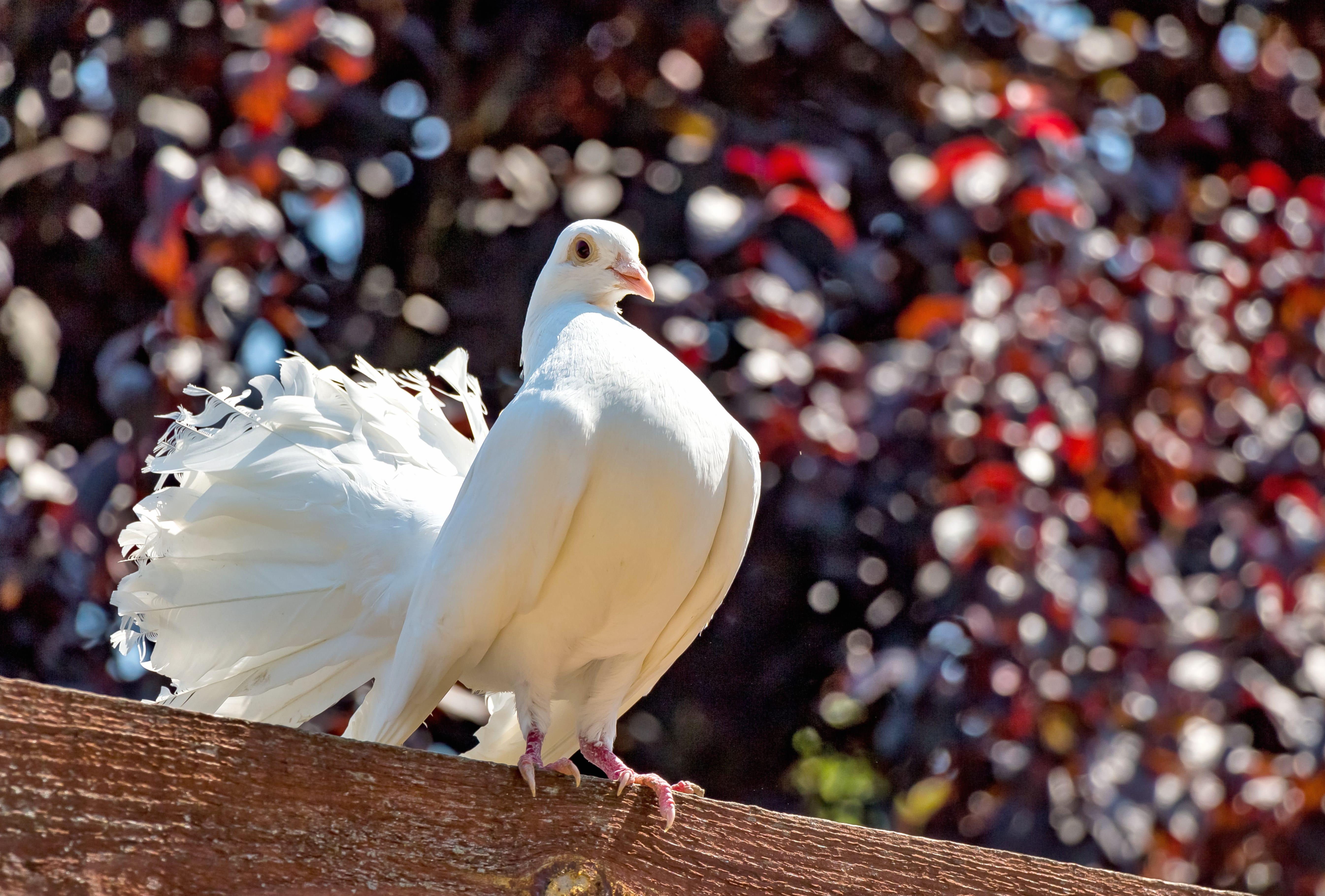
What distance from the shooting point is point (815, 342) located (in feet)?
9.82

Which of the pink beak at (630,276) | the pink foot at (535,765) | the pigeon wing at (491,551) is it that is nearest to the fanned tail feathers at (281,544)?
the pigeon wing at (491,551)

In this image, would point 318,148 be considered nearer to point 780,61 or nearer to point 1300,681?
point 780,61

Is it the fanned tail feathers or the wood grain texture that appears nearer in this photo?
the wood grain texture

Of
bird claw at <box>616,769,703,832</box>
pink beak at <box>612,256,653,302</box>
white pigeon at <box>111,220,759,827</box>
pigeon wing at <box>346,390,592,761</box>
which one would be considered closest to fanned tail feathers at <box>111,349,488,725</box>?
white pigeon at <box>111,220,759,827</box>

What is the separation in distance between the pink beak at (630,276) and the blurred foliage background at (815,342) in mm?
621

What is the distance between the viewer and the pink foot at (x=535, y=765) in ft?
5.52

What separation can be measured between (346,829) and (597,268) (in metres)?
1.08

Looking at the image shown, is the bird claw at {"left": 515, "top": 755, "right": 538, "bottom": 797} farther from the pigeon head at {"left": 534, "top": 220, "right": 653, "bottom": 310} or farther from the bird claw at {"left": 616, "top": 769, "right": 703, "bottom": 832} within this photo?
the pigeon head at {"left": 534, "top": 220, "right": 653, "bottom": 310}

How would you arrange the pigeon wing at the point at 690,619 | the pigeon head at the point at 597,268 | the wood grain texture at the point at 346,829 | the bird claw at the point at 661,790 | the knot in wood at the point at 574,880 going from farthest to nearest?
the pigeon head at the point at 597,268 → the pigeon wing at the point at 690,619 → the bird claw at the point at 661,790 → the knot in wood at the point at 574,880 → the wood grain texture at the point at 346,829

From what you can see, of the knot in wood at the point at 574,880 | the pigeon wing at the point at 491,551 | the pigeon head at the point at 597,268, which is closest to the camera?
the knot in wood at the point at 574,880

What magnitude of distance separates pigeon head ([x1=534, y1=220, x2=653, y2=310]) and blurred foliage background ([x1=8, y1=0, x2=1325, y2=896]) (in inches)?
24.4

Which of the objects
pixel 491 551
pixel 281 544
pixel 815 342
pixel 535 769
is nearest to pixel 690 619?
pixel 491 551

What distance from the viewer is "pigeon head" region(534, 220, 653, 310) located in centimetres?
227

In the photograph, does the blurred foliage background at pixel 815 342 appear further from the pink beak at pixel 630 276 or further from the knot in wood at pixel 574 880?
the knot in wood at pixel 574 880
